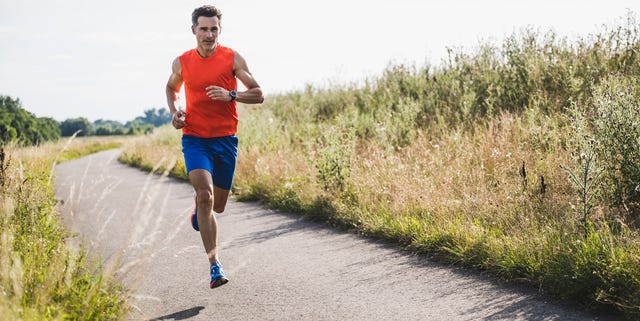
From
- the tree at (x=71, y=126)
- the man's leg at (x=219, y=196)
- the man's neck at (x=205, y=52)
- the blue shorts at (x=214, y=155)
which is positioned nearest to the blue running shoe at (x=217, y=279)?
the blue shorts at (x=214, y=155)

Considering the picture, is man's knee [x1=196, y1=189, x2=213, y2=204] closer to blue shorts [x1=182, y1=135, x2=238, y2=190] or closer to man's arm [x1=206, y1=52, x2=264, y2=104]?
blue shorts [x1=182, y1=135, x2=238, y2=190]

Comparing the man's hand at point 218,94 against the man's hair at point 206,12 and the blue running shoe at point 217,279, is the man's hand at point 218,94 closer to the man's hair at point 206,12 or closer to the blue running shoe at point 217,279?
the man's hair at point 206,12

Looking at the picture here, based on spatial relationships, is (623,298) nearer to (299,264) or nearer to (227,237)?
(299,264)

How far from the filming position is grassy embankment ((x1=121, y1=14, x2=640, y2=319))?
4496 mm

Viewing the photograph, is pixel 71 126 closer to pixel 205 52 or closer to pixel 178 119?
pixel 205 52

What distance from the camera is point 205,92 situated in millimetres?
5199

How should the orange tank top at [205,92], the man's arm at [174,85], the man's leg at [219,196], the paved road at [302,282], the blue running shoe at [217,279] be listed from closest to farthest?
1. the paved road at [302,282]
2. the blue running shoe at [217,279]
3. the orange tank top at [205,92]
4. the man's arm at [174,85]
5. the man's leg at [219,196]

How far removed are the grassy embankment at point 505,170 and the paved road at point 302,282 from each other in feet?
0.97

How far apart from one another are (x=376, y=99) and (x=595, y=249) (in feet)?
36.7

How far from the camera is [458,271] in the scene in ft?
16.5

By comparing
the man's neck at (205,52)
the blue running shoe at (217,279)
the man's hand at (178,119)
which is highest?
the man's neck at (205,52)

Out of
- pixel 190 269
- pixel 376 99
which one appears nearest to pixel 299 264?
pixel 190 269

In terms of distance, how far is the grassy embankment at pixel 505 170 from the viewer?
4.50 meters

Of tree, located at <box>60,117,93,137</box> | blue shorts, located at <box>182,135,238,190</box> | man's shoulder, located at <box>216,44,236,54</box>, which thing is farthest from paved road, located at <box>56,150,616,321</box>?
tree, located at <box>60,117,93,137</box>
